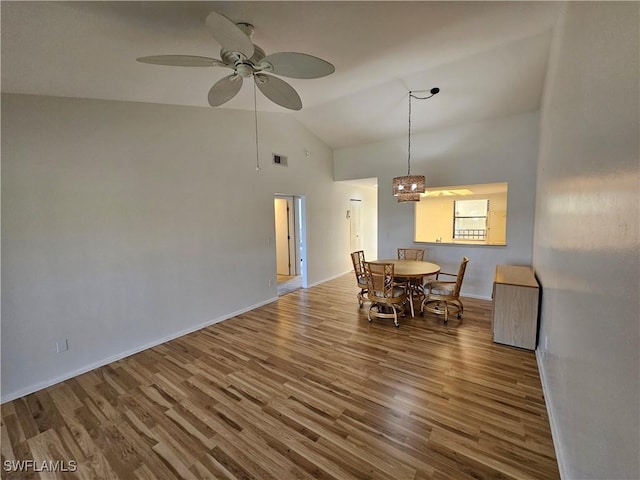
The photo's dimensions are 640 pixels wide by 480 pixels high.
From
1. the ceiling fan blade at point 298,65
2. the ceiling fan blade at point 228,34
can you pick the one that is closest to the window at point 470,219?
the ceiling fan blade at point 298,65

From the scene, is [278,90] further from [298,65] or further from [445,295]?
[445,295]

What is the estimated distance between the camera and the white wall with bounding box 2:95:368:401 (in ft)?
8.07

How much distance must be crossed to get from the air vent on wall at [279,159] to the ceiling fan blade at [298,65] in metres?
2.99

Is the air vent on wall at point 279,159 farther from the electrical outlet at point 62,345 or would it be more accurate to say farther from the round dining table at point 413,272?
the electrical outlet at point 62,345

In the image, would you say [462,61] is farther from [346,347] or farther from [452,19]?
[346,347]

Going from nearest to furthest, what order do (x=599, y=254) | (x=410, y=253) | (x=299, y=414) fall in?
(x=599, y=254), (x=299, y=414), (x=410, y=253)

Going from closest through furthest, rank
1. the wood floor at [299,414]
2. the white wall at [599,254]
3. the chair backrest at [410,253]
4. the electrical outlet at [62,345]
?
the white wall at [599,254], the wood floor at [299,414], the electrical outlet at [62,345], the chair backrest at [410,253]

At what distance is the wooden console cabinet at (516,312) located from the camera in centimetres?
299

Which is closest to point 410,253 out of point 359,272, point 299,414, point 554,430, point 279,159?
point 359,272

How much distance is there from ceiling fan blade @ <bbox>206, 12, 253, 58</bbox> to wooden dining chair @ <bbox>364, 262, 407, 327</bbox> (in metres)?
2.90

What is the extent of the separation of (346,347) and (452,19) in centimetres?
345

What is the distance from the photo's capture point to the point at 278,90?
227cm

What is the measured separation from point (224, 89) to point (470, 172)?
14.3 feet

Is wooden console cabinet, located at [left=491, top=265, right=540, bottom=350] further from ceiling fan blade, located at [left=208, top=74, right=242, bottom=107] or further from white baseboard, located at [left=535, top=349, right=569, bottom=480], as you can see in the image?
ceiling fan blade, located at [left=208, top=74, right=242, bottom=107]
